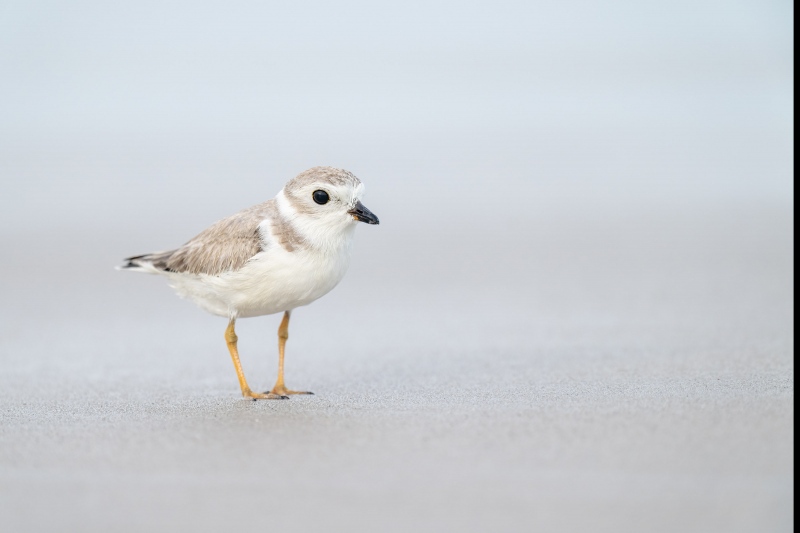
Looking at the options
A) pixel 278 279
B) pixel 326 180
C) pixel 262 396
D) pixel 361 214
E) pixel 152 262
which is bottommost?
pixel 262 396

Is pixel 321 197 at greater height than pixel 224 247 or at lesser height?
greater

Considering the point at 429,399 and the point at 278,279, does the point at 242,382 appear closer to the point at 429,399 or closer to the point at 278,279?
the point at 278,279

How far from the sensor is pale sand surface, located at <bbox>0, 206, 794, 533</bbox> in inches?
133

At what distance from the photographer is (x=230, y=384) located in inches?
226

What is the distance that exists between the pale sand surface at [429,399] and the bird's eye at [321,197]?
115 centimetres

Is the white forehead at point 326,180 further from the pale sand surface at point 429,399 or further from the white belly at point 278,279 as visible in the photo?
the pale sand surface at point 429,399

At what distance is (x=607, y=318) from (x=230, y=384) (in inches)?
124

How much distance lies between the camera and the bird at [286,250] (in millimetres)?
5125

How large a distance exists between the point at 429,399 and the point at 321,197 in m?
1.36

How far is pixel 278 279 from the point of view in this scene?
510 cm

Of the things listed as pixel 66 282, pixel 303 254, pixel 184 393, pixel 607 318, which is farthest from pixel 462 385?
pixel 66 282

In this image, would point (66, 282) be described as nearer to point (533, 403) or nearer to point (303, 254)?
point (303, 254)

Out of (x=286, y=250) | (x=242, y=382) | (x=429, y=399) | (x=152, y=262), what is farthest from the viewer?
(x=152, y=262)

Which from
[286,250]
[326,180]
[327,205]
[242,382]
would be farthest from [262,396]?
[326,180]
